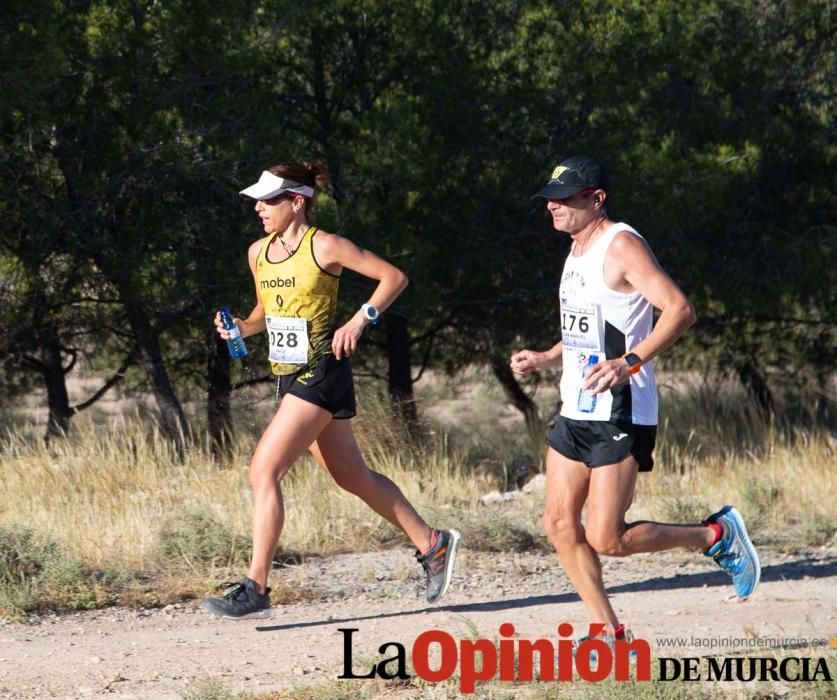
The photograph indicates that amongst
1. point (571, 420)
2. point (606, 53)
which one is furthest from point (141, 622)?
point (606, 53)

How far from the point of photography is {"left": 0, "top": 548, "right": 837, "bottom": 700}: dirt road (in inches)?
205

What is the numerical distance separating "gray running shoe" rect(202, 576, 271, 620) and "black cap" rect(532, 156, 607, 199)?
2.13 m

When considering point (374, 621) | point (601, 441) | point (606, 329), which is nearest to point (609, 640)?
point (601, 441)

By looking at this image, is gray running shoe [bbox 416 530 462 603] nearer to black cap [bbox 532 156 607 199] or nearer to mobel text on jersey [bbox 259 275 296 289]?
mobel text on jersey [bbox 259 275 296 289]

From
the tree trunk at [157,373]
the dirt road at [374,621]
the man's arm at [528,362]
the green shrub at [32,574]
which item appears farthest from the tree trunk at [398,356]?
the man's arm at [528,362]

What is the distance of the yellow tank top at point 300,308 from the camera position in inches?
236

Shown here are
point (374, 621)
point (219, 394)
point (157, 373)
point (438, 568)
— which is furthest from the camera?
point (219, 394)

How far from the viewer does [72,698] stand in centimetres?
488

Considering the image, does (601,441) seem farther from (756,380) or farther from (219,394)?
(756,380)

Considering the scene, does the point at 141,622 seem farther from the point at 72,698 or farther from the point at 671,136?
the point at 671,136

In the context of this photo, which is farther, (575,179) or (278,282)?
(278,282)

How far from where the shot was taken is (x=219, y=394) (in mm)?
13102

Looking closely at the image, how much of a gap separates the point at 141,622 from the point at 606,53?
7724 mm

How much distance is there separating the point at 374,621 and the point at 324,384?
3.61ft
